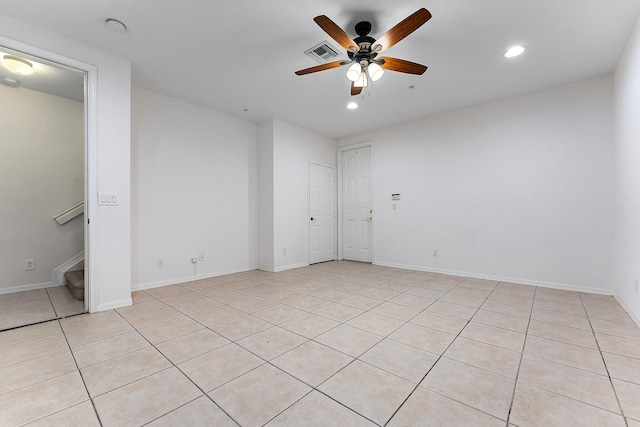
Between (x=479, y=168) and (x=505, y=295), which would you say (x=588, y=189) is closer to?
(x=479, y=168)

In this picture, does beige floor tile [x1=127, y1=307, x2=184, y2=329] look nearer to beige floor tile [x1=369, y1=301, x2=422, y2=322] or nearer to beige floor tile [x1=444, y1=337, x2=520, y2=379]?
beige floor tile [x1=369, y1=301, x2=422, y2=322]

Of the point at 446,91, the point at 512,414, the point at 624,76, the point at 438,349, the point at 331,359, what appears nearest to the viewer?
the point at 512,414

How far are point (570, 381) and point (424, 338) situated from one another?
896mm

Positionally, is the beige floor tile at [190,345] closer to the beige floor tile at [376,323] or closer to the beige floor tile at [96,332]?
the beige floor tile at [96,332]

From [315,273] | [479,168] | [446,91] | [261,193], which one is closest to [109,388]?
[315,273]

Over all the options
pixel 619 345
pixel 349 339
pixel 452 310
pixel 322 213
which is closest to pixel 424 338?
pixel 349 339

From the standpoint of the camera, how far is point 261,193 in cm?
518

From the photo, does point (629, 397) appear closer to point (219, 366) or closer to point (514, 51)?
point (219, 366)

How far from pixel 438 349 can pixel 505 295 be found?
79.5 inches

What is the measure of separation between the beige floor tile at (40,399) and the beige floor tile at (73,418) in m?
0.04

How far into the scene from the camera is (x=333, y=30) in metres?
2.16

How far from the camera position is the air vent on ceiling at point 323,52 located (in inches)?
111

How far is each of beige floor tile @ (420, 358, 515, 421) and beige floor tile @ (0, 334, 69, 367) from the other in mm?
2731

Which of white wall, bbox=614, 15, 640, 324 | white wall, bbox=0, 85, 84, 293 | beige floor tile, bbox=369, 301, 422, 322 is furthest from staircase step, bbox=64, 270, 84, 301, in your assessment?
white wall, bbox=614, 15, 640, 324
